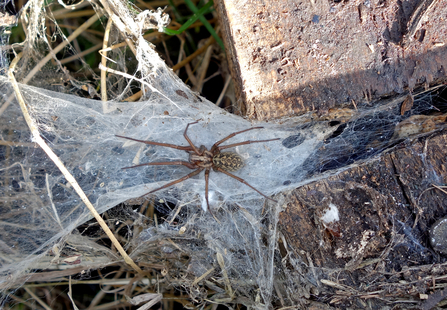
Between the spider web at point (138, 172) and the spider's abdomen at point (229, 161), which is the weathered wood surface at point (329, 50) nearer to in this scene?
the spider web at point (138, 172)

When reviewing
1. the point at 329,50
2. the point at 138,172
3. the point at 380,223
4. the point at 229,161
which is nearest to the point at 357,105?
the point at 329,50

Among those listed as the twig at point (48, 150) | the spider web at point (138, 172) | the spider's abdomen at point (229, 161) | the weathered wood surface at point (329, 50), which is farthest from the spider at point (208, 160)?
the weathered wood surface at point (329, 50)

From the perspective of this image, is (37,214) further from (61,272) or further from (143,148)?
(143,148)

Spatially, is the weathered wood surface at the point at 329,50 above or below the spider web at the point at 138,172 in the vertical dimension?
above

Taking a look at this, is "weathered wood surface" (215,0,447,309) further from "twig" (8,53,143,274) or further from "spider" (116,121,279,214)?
"twig" (8,53,143,274)

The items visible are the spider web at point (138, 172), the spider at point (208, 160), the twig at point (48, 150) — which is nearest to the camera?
the twig at point (48, 150)

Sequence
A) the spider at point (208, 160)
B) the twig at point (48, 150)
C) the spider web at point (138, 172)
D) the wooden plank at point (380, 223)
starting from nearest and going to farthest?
1. the wooden plank at point (380, 223)
2. the twig at point (48, 150)
3. the spider web at point (138, 172)
4. the spider at point (208, 160)

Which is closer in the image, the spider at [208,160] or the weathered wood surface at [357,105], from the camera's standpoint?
the weathered wood surface at [357,105]

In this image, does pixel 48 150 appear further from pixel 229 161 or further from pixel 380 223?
pixel 380 223

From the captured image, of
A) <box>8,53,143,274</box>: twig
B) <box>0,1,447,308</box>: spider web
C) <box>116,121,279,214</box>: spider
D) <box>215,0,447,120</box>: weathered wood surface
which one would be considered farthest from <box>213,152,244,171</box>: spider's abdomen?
<box>8,53,143,274</box>: twig
